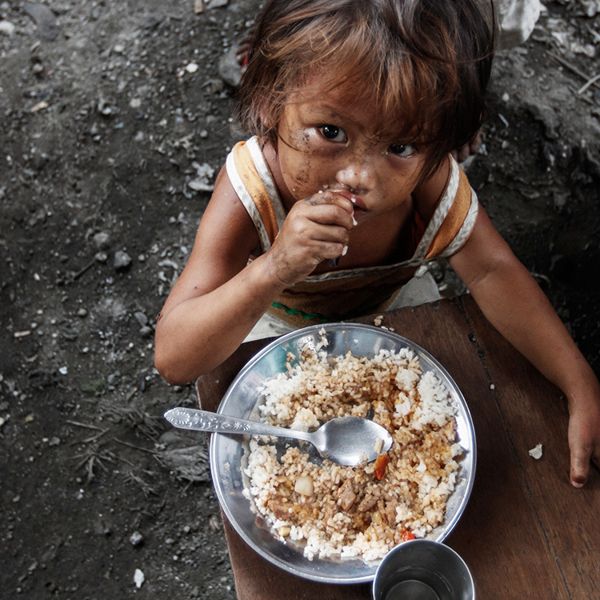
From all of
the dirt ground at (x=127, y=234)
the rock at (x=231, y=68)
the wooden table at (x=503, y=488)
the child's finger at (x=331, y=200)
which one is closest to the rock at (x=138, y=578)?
the dirt ground at (x=127, y=234)

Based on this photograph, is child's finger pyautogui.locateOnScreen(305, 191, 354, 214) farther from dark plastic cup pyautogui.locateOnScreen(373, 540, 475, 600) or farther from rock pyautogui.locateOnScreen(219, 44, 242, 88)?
rock pyautogui.locateOnScreen(219, 44, 242, 88)

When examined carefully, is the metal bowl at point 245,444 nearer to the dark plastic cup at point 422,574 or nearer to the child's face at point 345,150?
the dark plastic cup at point 422,574

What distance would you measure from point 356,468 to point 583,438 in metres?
0.41

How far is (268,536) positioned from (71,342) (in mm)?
1326

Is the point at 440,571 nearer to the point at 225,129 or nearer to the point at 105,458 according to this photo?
the point at 105,458

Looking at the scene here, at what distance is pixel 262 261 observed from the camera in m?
1.28

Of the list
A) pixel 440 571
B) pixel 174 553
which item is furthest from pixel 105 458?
pixel 440 571

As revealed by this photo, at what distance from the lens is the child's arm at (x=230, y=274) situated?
119 centimetres

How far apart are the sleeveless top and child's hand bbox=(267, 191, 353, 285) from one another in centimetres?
29

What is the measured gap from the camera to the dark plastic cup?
111 centimetres

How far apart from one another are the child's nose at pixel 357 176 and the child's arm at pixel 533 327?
43 cm

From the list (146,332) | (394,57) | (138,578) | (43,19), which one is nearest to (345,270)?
(394,57)

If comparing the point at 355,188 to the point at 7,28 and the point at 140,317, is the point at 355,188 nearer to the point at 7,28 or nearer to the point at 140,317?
the point at 140,317

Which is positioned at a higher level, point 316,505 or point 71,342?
point 316,505
